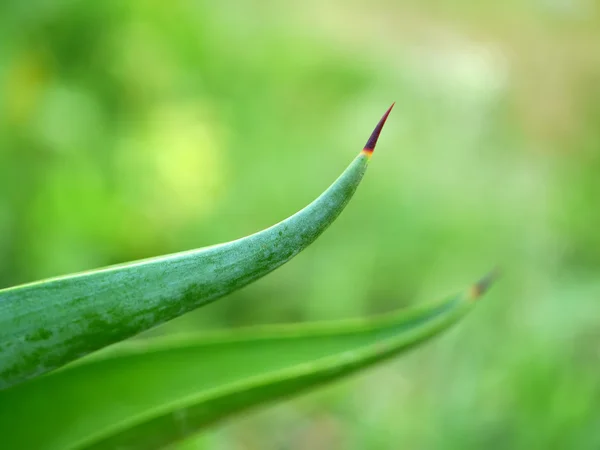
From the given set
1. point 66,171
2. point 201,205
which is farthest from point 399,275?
point 66,171

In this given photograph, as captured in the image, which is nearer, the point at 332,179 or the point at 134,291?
the point at 134,291

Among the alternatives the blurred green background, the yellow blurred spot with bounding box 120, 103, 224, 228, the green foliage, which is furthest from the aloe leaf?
the yellow blurred spot with bounding box 120, 103, 224, 228

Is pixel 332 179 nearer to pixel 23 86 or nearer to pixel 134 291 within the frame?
pixel 23 86

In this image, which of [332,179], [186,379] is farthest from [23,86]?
[186,379]

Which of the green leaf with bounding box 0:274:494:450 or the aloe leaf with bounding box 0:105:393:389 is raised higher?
the aloe leaf with bounding box 0:105:393:389

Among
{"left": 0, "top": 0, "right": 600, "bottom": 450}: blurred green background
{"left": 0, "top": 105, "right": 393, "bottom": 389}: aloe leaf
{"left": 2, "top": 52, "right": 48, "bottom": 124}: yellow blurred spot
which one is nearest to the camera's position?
{"left": 0, "top": 105, "right": 393, "bottom": 389}: aloe leaf

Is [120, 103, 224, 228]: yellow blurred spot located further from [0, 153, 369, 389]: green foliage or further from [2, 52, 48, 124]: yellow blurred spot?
[0, 153, 369, 389]: green foliage

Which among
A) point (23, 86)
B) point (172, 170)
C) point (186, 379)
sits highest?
point (23, 86)

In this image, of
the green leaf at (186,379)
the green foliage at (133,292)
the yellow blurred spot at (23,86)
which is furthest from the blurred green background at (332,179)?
the green foliage at (133,292)
